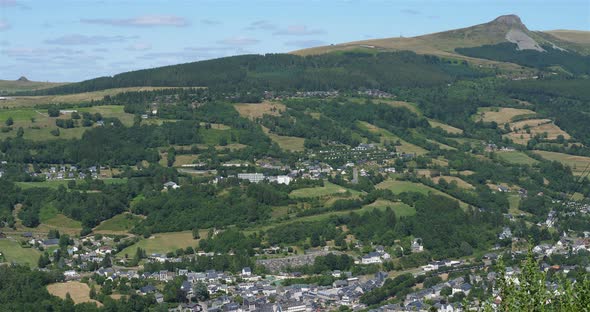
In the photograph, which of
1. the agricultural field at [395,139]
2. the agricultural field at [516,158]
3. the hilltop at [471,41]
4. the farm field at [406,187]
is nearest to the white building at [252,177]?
the farm field at [406,187]

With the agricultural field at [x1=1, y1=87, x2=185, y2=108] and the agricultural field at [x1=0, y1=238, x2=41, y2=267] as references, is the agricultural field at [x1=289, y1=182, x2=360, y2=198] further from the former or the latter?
the agricultural field at [x1=1, y1=87, x2=185, y2=108]

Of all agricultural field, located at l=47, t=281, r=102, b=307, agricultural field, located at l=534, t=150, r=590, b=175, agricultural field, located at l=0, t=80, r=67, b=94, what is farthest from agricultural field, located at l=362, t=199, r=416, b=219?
agricultural field, located at l=0, t=80, r=67, b=94

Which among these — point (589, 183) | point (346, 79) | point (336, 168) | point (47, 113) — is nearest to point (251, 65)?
point (346, 79)

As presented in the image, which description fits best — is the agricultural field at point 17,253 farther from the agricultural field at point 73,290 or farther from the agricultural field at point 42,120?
the agricultural field at point 42,120

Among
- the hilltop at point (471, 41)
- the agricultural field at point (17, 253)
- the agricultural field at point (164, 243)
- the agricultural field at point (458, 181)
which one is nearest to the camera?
the agricultural field at point (17, 253)

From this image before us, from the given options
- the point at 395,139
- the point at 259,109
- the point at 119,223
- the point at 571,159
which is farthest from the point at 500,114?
the point at 119,223

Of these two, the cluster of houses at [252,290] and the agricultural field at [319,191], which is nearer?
the cluster of houses at [252,290]
